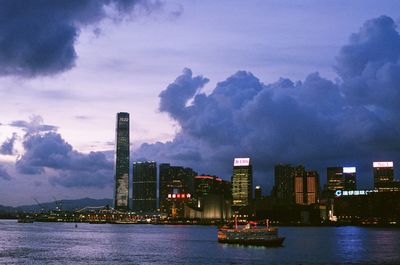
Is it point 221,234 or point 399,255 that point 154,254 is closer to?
point 221,234

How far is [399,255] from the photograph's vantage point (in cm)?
10944

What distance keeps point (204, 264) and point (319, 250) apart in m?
41.1

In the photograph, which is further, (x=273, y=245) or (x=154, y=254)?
(x=273, y=245)

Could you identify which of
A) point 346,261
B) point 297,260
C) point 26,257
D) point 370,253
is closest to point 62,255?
point 26,257

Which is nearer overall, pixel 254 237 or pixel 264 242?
pixel 264 242

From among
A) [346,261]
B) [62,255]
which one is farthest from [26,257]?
[346,261]

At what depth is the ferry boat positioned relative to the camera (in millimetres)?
139625

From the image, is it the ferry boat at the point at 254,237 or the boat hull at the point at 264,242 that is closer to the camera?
the boat hull at the point at 264,242

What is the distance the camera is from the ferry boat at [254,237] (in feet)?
458

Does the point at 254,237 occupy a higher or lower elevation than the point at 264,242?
higher

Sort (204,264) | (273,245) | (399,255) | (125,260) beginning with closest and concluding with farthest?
(204,264) → (125,260) → (399,255) → (273,245)

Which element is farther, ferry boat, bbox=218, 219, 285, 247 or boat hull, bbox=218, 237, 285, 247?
ferry boat, bbox=218, 219, 285, 247

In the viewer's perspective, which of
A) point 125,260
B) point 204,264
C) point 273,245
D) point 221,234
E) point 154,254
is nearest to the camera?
point 204,264

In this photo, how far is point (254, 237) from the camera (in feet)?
464
